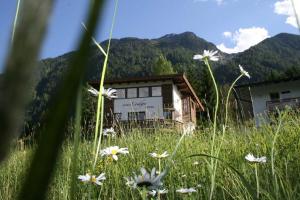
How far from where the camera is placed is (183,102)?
80.2 feet

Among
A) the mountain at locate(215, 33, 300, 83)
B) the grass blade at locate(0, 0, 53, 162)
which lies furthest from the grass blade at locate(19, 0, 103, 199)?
the mountain at locate(215, 33, 300, 83)

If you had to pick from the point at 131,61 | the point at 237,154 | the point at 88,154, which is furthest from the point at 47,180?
the point at 131,61

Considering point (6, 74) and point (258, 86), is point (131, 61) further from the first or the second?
point (6, 74)

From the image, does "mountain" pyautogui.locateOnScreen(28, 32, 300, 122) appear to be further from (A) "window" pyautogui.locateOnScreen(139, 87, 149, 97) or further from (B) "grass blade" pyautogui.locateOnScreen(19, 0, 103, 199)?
(B) "grass blade" pyautogui.locateOnScreen(19, 0, 103, 199)

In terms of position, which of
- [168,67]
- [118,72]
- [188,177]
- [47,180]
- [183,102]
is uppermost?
[118,72]

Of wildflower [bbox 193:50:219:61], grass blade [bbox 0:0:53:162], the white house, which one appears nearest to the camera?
grass blade [bbox 0:0:53:162]

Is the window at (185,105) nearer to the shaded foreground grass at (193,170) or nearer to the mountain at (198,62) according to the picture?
the shaded foreground grass at (193,170)

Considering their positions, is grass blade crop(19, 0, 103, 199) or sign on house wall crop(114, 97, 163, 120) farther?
sign on house wall crop(114, 97, 163, 120)

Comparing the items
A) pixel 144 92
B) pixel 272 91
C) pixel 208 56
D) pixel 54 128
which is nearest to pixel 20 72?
pixel 54 128

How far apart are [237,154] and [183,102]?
22.2m

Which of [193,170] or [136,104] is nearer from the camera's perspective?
[193,170]

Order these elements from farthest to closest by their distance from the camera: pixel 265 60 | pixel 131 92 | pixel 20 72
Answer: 1. pixel 265 60
2. pixel 131 92
3. pixel 20 72

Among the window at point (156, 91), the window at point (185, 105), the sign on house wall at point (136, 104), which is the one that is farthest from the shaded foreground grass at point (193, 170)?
the window at point (185, 105)

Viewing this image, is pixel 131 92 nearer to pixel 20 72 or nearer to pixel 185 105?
pixel 185 105
